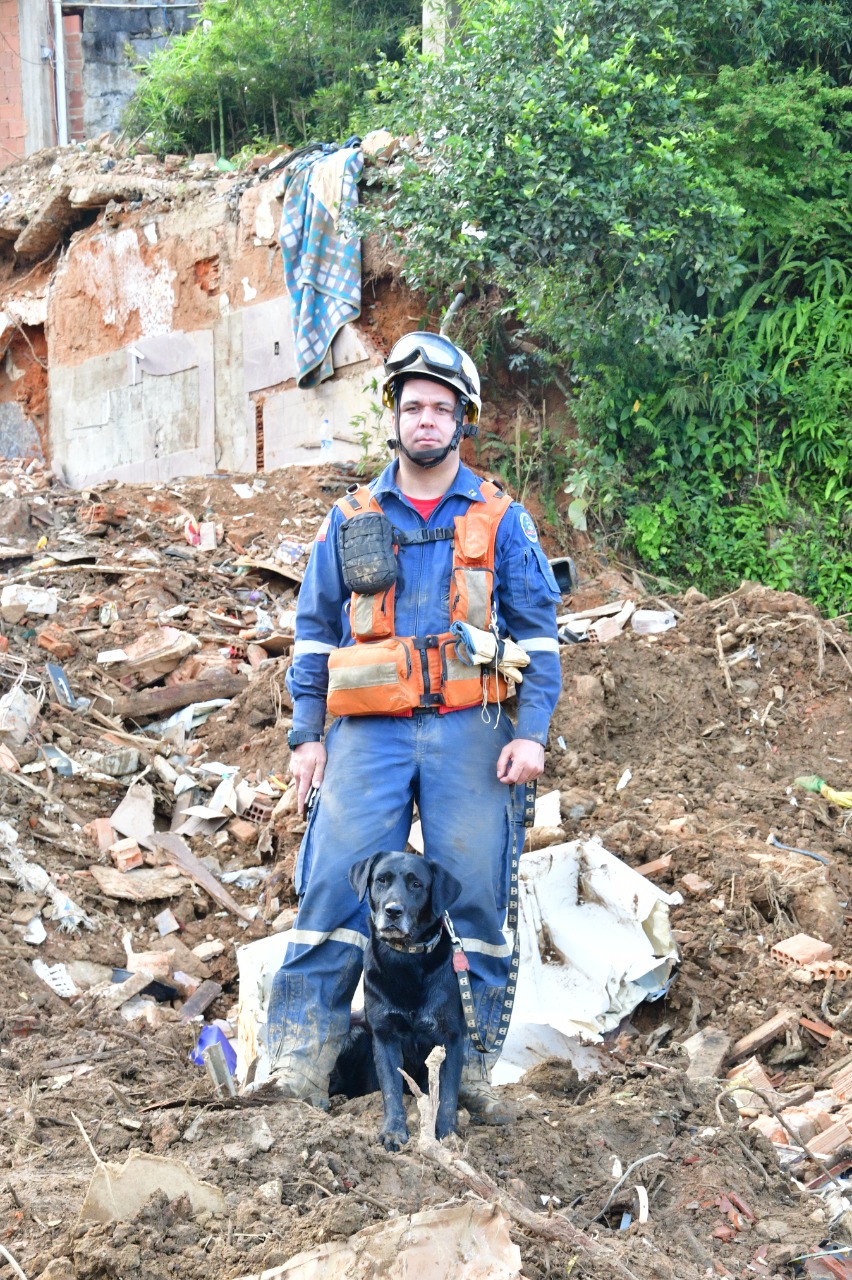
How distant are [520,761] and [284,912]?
2767 millimetres

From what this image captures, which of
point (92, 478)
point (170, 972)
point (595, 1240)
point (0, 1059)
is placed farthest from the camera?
point (92, 478)

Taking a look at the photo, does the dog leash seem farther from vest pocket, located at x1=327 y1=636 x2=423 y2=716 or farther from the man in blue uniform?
vest pocket, located at x1=327 y1=636 x2=423 y2=716

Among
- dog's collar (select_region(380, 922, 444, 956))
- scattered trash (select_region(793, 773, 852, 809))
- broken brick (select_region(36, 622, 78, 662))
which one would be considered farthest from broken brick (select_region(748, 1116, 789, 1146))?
broken brick (select_region(36, 622, 78, 662))

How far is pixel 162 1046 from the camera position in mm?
4586

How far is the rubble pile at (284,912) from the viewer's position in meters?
2.84

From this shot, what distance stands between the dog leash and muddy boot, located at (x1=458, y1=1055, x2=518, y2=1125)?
59 mm

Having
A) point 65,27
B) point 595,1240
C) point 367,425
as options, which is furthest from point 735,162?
point 65,27

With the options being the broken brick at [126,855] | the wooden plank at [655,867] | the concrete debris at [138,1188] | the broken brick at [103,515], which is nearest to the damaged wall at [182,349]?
the broken brick at [103,515]

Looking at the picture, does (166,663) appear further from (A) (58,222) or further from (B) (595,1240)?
(A) (58,222)

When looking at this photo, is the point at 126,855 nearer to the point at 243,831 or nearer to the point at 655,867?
the point at 243,831

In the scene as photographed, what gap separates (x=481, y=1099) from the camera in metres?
3.58

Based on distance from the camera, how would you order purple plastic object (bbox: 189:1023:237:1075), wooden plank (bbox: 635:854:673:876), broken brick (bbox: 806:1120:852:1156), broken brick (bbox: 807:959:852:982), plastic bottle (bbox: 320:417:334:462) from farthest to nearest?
plastic bottle (bbox: 320:417:334:462)
wooden plank (bbox: 635:854:673:876)
broken brick (bbox: 807:959:852:982)
purple plastic object (bbox: 189:1023:237:1075)
broken brick (bbox: 806:1120:852:1156)

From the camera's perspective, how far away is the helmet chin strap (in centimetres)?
377

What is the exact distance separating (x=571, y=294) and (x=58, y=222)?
8093 millimetres
